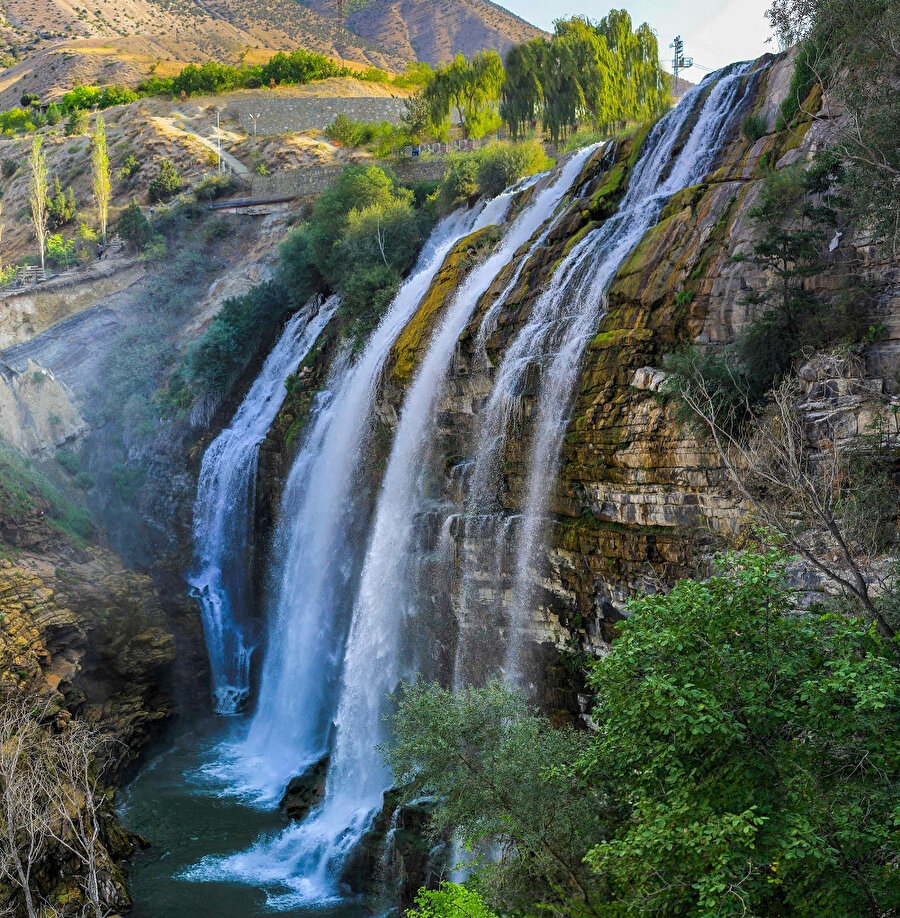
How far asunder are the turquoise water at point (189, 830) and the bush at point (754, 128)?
1993 centimetres

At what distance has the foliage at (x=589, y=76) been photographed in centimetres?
4325

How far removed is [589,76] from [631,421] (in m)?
31.5

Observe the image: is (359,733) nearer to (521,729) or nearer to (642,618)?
(521,729)

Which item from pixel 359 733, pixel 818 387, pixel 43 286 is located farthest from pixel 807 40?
pixel 43 286

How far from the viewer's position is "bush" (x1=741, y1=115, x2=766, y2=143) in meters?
21.6

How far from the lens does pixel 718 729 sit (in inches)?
364

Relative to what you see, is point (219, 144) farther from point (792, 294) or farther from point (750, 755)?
point (750, 755)

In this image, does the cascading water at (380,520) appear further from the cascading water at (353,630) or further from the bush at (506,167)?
the bush at (506,167)

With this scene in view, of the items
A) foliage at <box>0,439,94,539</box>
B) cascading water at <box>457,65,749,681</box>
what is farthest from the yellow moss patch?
foliage at <box>0,439,94,539</box>

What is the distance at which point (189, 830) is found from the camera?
2233 cm

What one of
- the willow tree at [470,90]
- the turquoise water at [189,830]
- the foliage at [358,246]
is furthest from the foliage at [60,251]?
the turquoise water at [189,830]

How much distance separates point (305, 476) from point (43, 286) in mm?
23080

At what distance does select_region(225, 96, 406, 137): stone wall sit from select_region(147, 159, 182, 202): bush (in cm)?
1053

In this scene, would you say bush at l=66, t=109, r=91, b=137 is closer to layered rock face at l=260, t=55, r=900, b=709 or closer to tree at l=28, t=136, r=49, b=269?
tree at l=28, t=136, r=49, b=269
